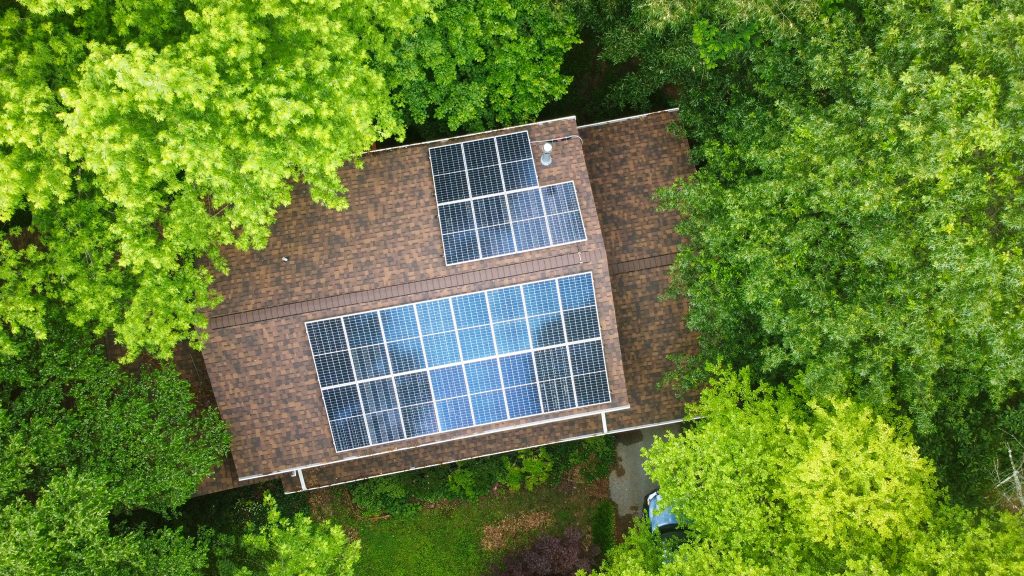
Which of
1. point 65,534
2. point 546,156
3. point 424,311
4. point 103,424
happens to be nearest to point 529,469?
point 424,311

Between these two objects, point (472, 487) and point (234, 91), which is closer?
point (234, 91)

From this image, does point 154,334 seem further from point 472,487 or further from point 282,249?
point 472,487

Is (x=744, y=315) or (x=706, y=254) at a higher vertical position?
(x=706, y=254)

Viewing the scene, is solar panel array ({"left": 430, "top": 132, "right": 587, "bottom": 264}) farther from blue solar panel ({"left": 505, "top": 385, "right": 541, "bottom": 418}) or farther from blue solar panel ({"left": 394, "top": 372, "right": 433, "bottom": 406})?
blue solar panel ({"left": 505, "top": 385, "right": 541, "bottom": 418})

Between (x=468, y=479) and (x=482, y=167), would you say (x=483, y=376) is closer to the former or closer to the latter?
(x=482, y=167)

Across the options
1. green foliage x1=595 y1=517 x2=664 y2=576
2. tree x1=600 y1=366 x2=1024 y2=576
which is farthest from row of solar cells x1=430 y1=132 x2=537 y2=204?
green foliage x1=595 y1=517 x2=664 y2=576

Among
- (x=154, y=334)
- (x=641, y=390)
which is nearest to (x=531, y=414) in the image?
(x=641, y=390)

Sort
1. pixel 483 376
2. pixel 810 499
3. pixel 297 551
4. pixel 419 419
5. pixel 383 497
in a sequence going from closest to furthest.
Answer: pixel 810 499
pixel 297 551
pixel 483 376
pixel 419 419
pixel 383 497
